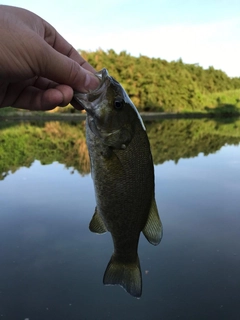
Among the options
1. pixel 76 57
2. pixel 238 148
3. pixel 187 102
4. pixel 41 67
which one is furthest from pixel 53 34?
pixel 187 102

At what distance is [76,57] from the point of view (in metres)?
2.41

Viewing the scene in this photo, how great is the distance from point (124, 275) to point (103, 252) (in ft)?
14.4

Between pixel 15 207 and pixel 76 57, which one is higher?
pixel 76 57

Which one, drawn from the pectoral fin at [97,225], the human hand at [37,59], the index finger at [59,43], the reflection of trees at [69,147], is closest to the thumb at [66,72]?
the human hand at [37,59]

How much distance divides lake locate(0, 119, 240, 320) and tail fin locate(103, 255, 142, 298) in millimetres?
2891

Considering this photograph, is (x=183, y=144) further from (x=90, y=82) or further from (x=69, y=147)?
(x=90, y=82)

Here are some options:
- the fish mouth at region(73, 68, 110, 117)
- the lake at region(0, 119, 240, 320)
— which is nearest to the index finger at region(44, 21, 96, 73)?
the fish mouth at region(73, 68, 110, 117)

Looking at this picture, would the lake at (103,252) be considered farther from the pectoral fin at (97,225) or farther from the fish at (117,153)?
the fish at (117,153)

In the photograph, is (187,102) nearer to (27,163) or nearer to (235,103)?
(235,103)

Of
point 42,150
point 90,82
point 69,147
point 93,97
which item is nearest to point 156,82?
point 69,147

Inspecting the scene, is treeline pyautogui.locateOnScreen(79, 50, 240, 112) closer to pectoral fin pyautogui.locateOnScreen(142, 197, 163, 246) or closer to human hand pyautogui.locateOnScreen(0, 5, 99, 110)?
human hand pyautogui.locateOnScreen(0, 5, 99, 110)

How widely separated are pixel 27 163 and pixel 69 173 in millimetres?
2798

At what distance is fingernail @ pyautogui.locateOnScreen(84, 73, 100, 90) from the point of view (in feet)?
6.65

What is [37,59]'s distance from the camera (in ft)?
6.26
